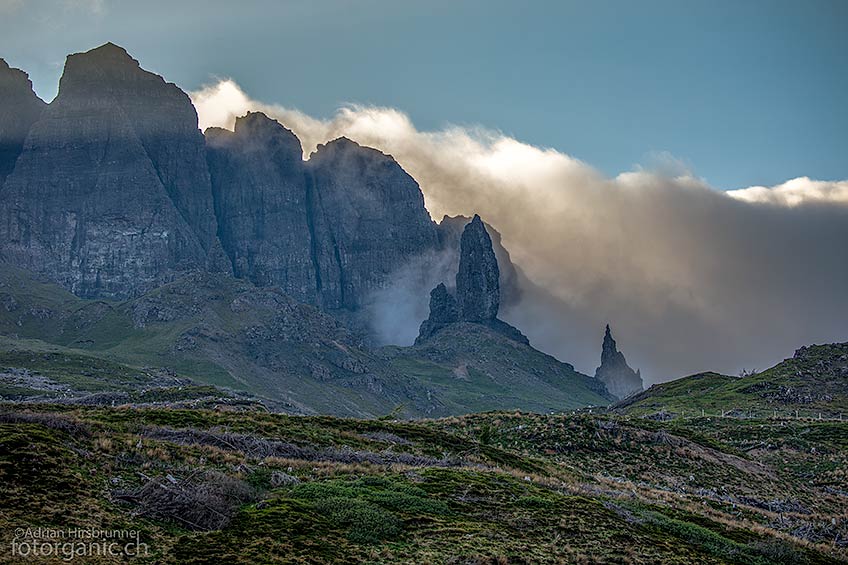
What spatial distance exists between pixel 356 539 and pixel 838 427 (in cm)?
8996

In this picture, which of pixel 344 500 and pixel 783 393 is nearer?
pixel 344 500

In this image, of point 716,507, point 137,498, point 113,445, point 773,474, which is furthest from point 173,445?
point 773,474

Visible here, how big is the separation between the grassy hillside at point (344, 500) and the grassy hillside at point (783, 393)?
273ft

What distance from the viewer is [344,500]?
30.9 m

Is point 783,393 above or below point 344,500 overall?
above

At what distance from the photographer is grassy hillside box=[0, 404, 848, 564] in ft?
83.3

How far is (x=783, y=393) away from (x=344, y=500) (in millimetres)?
147694

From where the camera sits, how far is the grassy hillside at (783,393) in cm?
13750

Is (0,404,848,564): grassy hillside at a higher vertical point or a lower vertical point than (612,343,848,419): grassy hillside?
lower

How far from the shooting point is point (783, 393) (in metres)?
152

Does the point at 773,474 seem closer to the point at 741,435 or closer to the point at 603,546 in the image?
the point at 741,435

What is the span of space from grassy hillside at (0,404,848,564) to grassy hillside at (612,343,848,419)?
273 ft

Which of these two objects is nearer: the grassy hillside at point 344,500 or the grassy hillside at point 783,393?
the grassy hillside at point 344,500

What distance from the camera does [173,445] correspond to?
123 ft
